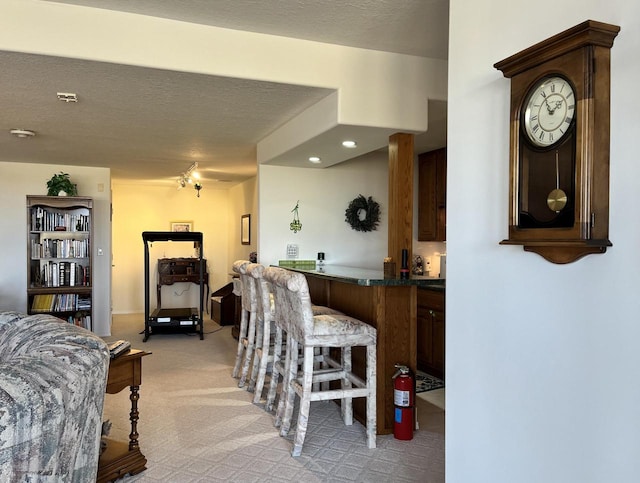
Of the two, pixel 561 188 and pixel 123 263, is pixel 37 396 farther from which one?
pixel 123 263

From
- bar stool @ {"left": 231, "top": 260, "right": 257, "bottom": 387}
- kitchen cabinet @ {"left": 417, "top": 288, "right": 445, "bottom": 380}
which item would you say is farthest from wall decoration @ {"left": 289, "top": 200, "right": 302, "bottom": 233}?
kitchen cabinet @ {"left": 417, "top": 288, "right": 445, "bottom": 380}

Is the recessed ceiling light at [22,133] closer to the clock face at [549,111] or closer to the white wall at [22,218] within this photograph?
the white wall at [22,218]

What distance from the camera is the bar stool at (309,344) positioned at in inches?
118

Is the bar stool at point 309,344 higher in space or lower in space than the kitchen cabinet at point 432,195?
lower

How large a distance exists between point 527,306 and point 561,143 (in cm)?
50

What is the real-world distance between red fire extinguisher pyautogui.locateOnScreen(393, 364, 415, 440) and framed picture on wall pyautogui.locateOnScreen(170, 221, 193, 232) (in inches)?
263

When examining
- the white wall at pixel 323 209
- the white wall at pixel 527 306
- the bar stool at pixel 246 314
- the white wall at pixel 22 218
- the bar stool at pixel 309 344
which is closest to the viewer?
the white wall at pixel 527 306

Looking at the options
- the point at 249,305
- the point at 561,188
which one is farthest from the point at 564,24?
the point at 249,305

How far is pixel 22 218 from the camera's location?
249 inches

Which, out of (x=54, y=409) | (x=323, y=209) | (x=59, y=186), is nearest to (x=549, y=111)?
(x=54, y=409)

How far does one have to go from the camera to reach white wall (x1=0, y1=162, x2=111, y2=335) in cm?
624

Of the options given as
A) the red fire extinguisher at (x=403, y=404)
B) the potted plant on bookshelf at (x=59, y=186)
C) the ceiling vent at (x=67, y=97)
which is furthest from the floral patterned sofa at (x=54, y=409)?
the potted plant on bookshelf at (x=59, y=186)

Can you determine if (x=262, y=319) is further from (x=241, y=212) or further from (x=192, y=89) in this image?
(x=241, y=212)

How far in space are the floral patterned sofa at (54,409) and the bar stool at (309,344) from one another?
136 cm
